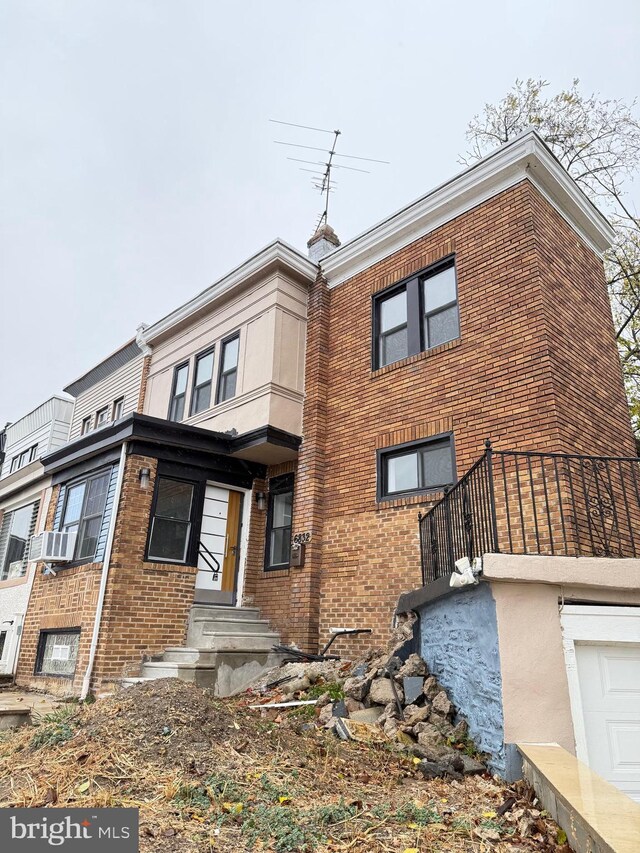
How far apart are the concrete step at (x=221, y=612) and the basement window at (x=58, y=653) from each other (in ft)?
5.92

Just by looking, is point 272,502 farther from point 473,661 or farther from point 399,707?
point 473,661

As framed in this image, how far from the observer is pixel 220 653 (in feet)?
27.6

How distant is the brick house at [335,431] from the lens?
815 cm

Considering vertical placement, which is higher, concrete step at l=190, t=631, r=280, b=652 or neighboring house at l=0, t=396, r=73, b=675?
neighboring house at l=0, t=396, r=73, b=675

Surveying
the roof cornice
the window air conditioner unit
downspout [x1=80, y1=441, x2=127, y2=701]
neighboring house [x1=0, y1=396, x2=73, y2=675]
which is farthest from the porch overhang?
the roof cornice

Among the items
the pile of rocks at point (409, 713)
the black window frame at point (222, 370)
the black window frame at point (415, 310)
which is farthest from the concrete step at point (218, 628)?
the black window frame at point (415, 310)

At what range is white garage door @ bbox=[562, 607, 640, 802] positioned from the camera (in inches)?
172

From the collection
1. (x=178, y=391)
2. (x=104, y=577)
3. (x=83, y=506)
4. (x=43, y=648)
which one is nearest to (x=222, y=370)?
(x=178, y=391)

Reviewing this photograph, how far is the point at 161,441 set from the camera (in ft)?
31.7

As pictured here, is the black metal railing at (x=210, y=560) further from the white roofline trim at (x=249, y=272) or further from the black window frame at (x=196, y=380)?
the white roofline trim at (x=249, y=272)

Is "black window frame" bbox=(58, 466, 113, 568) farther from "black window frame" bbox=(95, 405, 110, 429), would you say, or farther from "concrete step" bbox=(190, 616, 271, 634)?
"black window frame" bbox=(95, 405, 110, 429)

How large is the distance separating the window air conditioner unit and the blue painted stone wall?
6.85 meters

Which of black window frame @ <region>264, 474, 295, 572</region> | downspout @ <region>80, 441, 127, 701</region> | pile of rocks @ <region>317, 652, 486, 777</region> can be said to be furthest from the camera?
black window frame @ <region>264, 474, 295, 572</region>

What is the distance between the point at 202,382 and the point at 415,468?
550 cm
